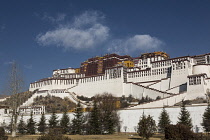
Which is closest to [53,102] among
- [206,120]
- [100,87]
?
[100,87]

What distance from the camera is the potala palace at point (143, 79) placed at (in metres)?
57.7

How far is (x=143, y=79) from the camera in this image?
260 ft

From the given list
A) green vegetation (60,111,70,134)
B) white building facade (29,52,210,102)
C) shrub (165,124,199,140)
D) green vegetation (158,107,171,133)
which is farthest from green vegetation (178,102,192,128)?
→ white building facade (29,52,210,102)

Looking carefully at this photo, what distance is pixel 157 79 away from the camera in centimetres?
7588

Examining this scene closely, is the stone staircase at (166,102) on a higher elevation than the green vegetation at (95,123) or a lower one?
higher

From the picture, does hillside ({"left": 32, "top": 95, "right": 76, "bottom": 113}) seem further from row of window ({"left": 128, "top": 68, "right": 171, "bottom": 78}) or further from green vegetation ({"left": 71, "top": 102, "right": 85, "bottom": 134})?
green vegetation ({"left": 71, "top": 102, "right": 85, "bottom": 134})

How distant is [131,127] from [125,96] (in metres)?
33.5

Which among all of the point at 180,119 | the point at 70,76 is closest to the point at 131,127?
the point at 180,119

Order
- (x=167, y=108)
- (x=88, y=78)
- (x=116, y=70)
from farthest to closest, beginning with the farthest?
(x=88, y=78), (x=116, y=70), (x=167, y=108)

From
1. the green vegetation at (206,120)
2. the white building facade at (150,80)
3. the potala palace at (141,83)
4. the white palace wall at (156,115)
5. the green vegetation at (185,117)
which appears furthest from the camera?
the white building facade at (150,80)

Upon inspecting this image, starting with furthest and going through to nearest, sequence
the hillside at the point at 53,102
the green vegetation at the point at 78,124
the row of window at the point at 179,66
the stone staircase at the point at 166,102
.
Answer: the hillside at the point at 53,102
the row of window at the point at 179,66
the stone staircase at the point at 166,102
the green vegetation at the point at 78,124

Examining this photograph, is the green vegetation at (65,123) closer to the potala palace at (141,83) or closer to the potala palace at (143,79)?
the potala palace at (141,83)

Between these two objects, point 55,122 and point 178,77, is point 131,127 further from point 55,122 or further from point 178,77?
point 178,77

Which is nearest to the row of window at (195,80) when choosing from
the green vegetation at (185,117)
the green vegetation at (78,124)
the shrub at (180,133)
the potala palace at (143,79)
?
the potala palace at (143,79)
